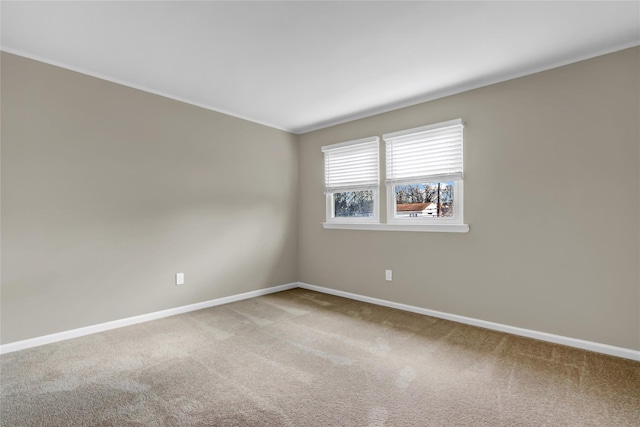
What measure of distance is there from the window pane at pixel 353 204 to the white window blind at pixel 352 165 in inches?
4.4

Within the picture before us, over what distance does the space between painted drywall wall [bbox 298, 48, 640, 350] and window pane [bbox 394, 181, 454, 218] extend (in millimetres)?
231

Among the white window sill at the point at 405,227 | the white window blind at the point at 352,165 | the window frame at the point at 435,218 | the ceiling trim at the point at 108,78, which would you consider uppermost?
the ceiling trim at the point at 108,78

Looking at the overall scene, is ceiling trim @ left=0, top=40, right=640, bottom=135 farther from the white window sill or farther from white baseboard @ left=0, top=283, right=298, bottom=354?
white baseboard @ left=0, top=283, right=298, bottom=354

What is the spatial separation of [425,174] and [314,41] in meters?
1.85

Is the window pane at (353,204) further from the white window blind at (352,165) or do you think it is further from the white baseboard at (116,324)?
the white baseboard at (116,324)

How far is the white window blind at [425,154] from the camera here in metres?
3.28

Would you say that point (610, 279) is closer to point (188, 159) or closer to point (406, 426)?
point (406, 426)

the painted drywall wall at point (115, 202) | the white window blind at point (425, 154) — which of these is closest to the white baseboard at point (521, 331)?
the white window blind at point (425, 154)

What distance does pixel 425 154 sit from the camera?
3.49m

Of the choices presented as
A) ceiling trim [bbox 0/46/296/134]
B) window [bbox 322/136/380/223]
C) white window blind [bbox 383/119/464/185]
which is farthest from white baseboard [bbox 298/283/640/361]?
ceiling trim [bbox 0/46/296/134]

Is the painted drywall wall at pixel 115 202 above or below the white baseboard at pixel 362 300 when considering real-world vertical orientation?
above

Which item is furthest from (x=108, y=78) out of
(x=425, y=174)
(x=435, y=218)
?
(x=435, y=218)

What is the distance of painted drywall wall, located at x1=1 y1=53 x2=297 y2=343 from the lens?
259 centimetres

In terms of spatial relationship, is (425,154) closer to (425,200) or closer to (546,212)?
(425,200)
